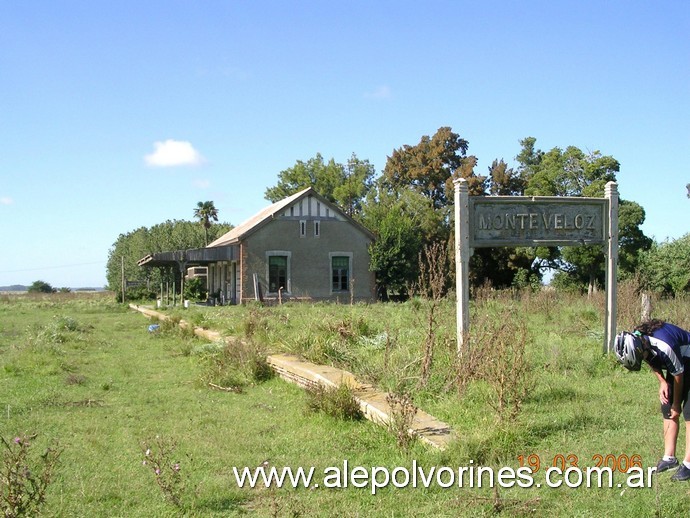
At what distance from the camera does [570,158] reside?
3581 cm

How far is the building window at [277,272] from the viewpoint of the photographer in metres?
32.9

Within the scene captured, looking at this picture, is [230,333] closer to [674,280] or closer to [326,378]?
[326,378]

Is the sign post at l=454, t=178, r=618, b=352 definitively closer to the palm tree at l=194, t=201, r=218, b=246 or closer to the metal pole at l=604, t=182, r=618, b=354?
the metal pole at l=604, t=182, r=618, b=354

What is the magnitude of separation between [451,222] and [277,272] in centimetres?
1392

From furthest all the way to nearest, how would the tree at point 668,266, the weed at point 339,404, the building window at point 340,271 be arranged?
the building window at point 340,271, the tree at point 668,266, the weed at point 339,404

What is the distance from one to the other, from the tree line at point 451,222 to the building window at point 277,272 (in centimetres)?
475

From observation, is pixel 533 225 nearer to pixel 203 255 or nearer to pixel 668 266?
pixel 203 255

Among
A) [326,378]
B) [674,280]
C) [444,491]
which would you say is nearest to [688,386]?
[444,491]

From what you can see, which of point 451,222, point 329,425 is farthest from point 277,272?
point 329,425

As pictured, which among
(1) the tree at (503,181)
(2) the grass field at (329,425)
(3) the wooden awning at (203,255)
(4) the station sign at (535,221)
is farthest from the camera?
(1) the tree at (503,181)

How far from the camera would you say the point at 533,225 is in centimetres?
1062

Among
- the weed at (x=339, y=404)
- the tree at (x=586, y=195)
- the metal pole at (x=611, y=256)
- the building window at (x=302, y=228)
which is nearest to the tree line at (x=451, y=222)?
the tree at (x=586, y=195)

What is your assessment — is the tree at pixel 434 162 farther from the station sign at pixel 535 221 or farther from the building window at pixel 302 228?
the station sign at pixel 535 221

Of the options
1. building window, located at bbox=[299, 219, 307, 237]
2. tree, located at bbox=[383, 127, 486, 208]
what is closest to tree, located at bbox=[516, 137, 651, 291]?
tree, located at bbox=[383, 127, 486, 208]
